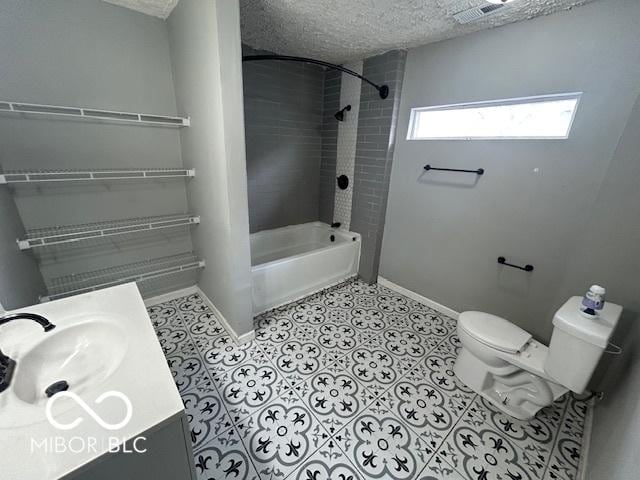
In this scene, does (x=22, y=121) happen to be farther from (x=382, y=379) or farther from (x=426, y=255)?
(x=426, y=255)

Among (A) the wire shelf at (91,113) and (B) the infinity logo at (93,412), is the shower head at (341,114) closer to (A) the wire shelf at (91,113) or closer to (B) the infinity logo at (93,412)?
(A) the wire shelf at (91,113)

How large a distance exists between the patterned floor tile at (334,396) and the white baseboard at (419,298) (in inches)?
45.5

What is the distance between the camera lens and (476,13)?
4.98ft

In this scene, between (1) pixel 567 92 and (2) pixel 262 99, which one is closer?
(1) pixel 567 92

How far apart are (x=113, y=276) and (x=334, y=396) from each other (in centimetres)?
185

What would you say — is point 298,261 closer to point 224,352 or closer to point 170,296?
point 224,352

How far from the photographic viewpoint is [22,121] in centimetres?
152

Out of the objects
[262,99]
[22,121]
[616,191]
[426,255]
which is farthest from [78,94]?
[616,191]

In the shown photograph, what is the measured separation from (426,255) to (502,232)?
24.8 inches

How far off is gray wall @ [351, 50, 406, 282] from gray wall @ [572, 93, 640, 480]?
1428mm

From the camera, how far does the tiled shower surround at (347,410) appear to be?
1189 millimetres

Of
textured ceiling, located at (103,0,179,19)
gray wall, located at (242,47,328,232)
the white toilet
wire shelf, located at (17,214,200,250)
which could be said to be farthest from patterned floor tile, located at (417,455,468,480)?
textured ceiling, located at (103,0,179,19)

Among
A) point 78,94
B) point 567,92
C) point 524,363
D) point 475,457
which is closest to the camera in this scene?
point 475,457

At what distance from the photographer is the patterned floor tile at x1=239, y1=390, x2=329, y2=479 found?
1.18 metres
